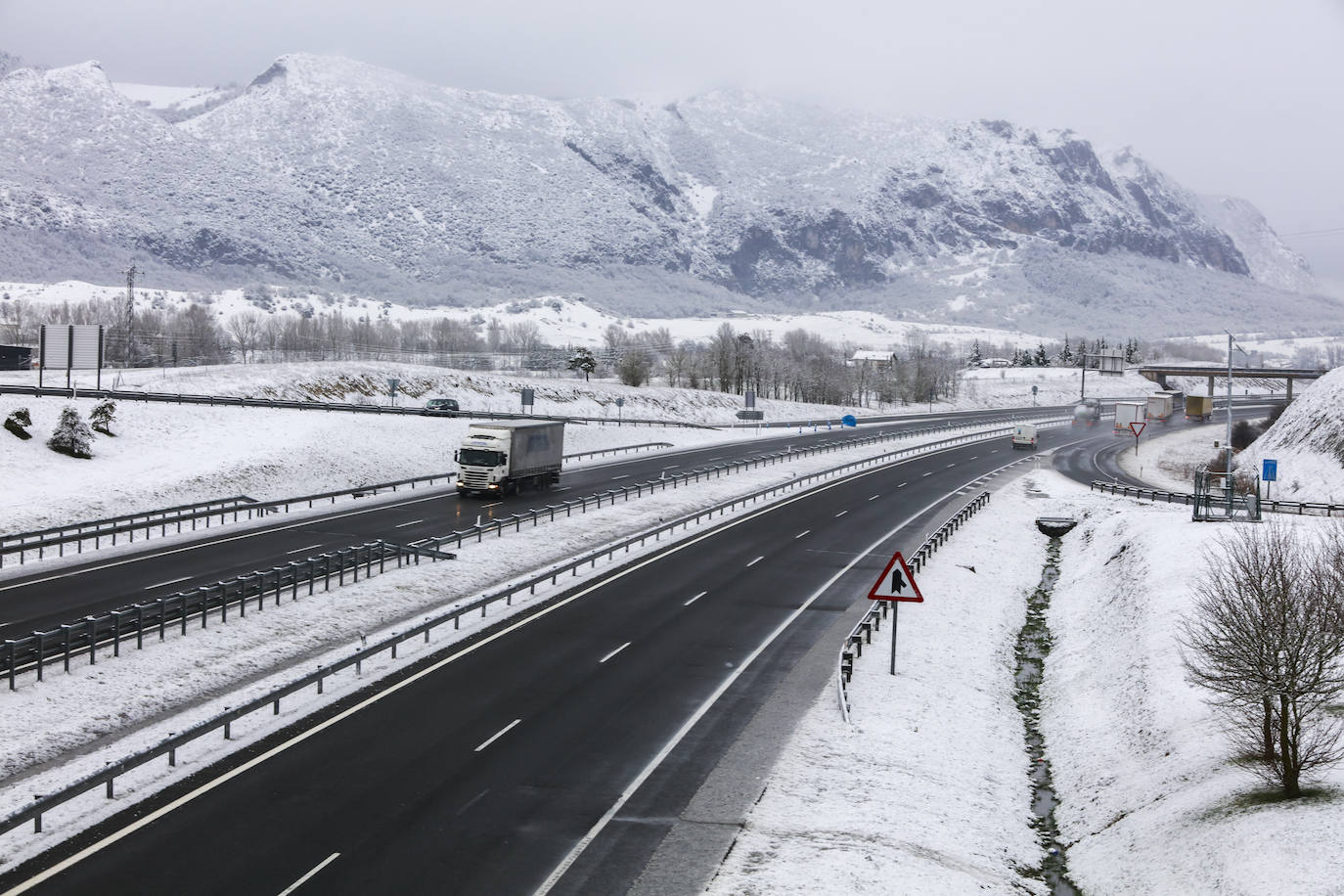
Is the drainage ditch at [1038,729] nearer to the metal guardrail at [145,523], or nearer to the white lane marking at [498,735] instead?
the white lane marking at [498,735]

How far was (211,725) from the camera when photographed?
71.3ft

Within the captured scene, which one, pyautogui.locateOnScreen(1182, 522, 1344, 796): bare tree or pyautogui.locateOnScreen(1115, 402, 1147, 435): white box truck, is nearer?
pyautogui.locateOnScreen(1182, 522, 1344, 796): bare tree

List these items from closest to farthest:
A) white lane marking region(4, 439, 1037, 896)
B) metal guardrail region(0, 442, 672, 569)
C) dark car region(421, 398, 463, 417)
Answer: white lane marking region(4, 439, 1037, 896) < metal guardrail region(0, 442, 672, 569) < dark car region(421, 398, 463, 417)

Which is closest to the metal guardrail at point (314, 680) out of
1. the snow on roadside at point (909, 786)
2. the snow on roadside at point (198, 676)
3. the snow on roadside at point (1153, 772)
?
the snow on roadside at point (198, 676)

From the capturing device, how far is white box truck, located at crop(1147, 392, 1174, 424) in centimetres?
15050

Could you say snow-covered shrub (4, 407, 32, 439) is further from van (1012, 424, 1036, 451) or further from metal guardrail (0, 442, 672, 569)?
van (1012, 424, 1036, 451)

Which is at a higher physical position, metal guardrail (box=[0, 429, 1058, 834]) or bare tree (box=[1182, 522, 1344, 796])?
bare tree (box=[1182, 522, 1344, 796])

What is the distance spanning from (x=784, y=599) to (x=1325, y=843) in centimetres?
2134

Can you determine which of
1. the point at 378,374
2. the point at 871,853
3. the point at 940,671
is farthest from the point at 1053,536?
the point at 378,374

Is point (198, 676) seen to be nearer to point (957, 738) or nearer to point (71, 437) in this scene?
point (957, 738)

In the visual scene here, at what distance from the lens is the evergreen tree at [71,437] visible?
59.4 metres

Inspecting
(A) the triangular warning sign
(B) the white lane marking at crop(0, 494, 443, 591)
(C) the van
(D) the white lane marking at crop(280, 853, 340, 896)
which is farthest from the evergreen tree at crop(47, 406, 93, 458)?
(C) the van

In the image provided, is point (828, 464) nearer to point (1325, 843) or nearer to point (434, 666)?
point (434, 666)

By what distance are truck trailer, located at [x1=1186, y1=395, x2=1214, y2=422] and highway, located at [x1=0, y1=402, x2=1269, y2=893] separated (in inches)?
4912
